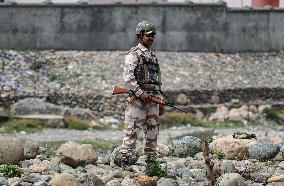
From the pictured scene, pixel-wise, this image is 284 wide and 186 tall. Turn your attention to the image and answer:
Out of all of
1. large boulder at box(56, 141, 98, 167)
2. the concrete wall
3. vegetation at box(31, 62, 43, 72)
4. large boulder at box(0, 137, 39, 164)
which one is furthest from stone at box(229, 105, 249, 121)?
large boulder at box(0, 137, 39, 164)

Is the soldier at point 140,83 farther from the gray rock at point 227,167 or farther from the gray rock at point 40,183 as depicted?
Answer: the gray rock at point 40,183

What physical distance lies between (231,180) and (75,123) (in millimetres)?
13750

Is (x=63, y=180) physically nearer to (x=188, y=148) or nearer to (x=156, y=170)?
(x=156, y=170)

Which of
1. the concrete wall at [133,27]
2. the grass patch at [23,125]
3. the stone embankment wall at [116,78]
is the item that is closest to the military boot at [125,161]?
the grass patch at [23,125]

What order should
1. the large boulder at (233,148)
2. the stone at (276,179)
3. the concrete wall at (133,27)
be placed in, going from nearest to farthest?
the stone at (276,179), the large boulder at (233,148), the concrete wall at (133,27)

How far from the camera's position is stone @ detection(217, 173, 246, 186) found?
9.58 metres

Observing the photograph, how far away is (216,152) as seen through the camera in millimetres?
11836

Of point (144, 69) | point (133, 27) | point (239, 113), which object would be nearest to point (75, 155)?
point (144, 69)

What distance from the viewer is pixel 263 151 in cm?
1151

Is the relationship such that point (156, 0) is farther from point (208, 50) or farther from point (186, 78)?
point (186, 78)

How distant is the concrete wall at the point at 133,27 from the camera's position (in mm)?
28641

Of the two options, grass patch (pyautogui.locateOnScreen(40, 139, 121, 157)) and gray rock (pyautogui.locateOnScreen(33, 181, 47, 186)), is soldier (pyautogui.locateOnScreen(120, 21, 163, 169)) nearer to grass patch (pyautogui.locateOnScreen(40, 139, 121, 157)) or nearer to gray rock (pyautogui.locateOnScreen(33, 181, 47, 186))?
gray rock (pyautogui.locateOnScreen(33, 181, 47, 186))

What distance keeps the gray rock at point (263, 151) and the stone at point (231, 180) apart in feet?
5.84

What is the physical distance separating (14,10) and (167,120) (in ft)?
28.0
